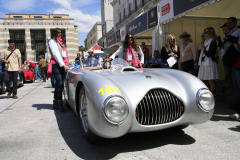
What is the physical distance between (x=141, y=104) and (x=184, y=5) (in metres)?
4.68

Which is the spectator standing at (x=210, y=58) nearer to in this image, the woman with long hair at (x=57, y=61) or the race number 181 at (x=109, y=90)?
the race number 181 at (x=109, y=90)

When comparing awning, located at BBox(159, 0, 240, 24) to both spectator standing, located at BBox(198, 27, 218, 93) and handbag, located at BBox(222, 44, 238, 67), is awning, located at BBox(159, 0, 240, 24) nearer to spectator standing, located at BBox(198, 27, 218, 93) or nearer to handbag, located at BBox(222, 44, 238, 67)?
spectator standing, located at BBox(198, 27, 218, 93)

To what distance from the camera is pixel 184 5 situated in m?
5.68

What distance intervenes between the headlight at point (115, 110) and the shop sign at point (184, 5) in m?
4.23

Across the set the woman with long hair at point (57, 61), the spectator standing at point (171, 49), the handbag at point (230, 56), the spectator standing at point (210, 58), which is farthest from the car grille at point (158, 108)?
the spectator standing at point (171, 49)

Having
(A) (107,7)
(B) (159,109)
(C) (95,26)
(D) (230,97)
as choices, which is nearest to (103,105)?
(B) (159,109)

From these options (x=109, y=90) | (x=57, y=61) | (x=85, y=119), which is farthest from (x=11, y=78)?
(x=109, y=90)

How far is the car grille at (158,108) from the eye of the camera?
196cm

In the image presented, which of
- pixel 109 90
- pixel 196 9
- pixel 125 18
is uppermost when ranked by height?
pixel 125 18

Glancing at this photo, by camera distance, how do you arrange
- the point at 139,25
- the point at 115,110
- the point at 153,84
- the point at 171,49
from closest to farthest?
the point at 115,110 → the point at 153,84 → the point at 171,49 → the point at 139,25

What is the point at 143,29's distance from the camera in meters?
9.59

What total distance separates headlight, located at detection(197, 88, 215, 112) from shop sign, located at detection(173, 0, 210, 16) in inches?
142

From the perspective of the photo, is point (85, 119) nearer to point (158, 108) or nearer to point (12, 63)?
point (158, 108)

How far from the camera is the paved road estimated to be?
1.98 m
